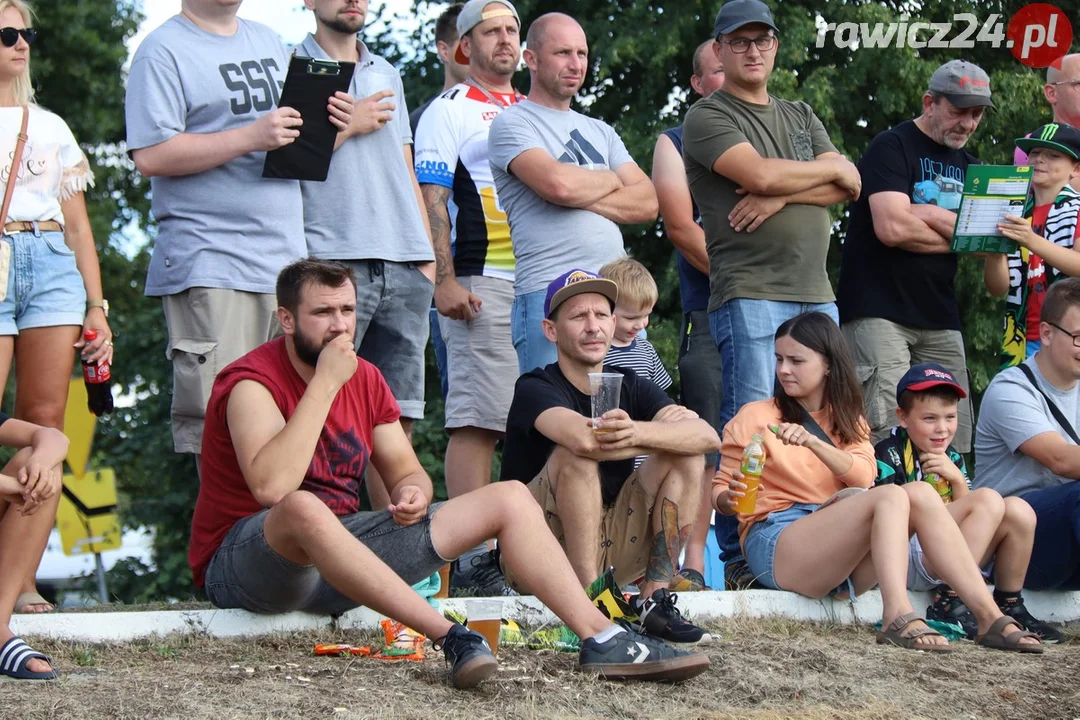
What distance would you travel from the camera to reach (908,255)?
6.79m

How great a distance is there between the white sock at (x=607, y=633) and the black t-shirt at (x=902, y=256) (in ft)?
9.38

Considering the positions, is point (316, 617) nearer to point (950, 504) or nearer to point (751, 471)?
point (751, 471)

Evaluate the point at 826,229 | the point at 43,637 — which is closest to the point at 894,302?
the point at 826,229

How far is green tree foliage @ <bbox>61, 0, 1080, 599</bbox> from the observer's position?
12.4 m

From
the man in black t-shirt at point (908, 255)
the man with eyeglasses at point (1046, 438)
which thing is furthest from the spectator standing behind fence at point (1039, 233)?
the man with eyeglasses at point (1046, 438)

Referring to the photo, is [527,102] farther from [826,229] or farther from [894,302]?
[894,302]

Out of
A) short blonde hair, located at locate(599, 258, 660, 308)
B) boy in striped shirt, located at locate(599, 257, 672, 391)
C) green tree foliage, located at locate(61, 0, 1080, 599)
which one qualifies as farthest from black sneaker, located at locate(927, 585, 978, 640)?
green tree foliage, located at locate(61, 0, 1080, 599)

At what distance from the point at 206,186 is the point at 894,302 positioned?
324 centimetres

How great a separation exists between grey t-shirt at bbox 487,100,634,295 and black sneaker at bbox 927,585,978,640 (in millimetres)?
2003

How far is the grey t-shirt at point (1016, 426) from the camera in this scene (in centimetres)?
610

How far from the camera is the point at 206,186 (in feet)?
18.1

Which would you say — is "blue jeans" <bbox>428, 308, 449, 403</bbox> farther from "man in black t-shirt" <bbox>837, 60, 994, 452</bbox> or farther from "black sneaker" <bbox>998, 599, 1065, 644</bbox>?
"black sneaker" <bbox>998, 599, 1065, 644</bbox>

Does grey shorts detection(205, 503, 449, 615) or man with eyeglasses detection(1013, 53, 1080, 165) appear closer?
grey shorts detection(205, 503, 449, 615)

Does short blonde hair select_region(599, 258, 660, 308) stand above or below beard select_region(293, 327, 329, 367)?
above
